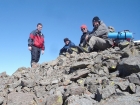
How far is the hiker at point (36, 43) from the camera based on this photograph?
14.3 m

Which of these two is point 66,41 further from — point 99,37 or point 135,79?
point 135,79

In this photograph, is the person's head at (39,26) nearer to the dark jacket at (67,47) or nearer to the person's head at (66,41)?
the person's head at (66,41)

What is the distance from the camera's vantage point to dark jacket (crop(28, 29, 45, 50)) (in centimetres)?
1432

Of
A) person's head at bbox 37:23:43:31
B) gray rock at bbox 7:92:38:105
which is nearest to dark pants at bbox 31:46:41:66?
person's head at bbox 37:23:43:31

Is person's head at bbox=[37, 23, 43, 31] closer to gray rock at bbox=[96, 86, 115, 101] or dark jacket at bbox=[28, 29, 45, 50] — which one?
dark jacket at bbox=[28, 29, 45, 50]

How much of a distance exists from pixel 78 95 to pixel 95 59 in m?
3.92

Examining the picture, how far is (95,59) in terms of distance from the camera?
10758mm

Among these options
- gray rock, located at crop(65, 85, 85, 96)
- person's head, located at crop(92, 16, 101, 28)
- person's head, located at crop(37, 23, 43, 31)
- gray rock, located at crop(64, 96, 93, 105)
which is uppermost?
person's head, located at crop(37, 23, 43, 31)

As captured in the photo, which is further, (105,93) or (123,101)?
(105,93)

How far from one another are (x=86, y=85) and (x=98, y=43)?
5.78 m

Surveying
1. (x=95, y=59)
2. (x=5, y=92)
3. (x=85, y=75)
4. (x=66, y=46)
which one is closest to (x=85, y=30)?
(x=66, y=46)

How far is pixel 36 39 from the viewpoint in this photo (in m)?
14.5

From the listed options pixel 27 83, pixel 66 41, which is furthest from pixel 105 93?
pixel 66 41

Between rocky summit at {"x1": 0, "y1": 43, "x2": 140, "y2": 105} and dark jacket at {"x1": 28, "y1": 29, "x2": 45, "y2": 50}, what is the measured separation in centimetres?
324
